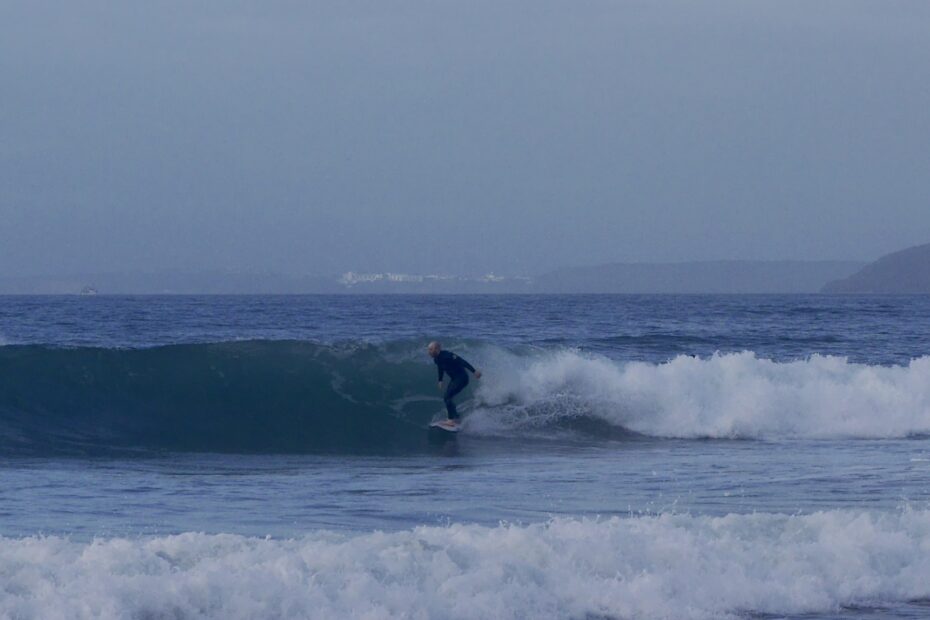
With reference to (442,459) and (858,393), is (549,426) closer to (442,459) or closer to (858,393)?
(442,459)

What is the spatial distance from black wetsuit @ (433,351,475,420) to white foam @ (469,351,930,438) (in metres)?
0.71

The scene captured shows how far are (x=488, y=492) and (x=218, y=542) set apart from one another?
409 cm

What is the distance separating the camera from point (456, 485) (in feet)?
38.6

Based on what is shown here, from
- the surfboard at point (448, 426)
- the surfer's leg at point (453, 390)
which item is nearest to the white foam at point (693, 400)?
the surfboard at point (448, 426)

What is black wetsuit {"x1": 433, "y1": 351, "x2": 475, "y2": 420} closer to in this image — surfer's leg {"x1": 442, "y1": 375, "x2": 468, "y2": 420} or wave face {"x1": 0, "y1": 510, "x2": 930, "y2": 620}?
surfer's leg {"x1": 442, "y1": 375, "x2": 468, "y2": 420}

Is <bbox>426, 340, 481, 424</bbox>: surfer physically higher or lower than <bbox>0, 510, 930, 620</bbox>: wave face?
higher

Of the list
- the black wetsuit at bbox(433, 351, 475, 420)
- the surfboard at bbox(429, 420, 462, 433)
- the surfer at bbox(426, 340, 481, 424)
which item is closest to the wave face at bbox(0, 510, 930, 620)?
the surfer at bbox(426, 340, 481, 424)

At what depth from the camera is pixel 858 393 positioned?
62.4 feet

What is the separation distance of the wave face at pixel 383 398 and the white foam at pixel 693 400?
0.02m

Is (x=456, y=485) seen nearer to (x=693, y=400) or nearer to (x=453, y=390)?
(x=453, y=390)

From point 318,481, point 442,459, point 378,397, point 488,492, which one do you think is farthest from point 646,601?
point 378,397

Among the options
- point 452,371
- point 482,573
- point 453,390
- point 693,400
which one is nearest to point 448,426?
point 453,390

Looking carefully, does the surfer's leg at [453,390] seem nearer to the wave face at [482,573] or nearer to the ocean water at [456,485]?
the ocean water at [456,485]

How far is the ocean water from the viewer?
715 centimetres
